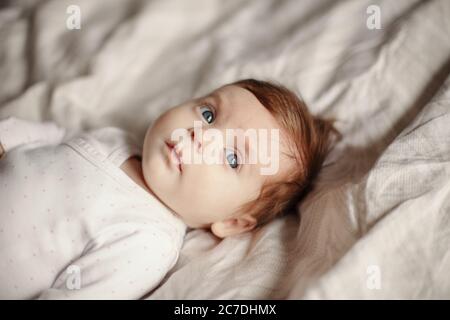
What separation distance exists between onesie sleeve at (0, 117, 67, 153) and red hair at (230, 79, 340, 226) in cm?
48

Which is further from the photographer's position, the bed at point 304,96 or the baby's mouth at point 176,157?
the baby's mouth at point 176,157

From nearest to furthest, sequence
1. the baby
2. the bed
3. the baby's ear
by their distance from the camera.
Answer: the bed
the baby
the baby's ear

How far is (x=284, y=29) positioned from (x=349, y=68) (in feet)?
0.76

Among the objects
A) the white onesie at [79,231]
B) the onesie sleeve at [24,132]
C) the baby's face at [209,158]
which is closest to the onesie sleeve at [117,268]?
the white onesie at [79,231]

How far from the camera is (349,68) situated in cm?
120

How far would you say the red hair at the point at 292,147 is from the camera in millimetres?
1023

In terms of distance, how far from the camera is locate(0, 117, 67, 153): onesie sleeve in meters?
1.09

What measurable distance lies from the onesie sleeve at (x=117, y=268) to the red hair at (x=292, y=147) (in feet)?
0.66

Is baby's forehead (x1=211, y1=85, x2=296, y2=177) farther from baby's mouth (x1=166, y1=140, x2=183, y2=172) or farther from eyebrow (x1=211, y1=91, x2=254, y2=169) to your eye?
baby's mouth (x1=166, y1=140, x2=183, y2=172)

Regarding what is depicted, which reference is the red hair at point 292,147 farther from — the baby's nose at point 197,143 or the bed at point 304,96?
the baby's nose at point 197,143

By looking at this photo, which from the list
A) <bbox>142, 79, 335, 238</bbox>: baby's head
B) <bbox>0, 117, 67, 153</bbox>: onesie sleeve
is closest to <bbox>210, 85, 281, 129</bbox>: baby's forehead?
<bbox>142, 79, 335, 238</bbox>: baby's head

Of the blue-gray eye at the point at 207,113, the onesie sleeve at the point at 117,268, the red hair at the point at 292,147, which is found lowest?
the onesie sleeve at the point at 117,268

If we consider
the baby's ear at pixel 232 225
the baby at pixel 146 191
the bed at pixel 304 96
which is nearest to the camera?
the bed at pixel 304 96
